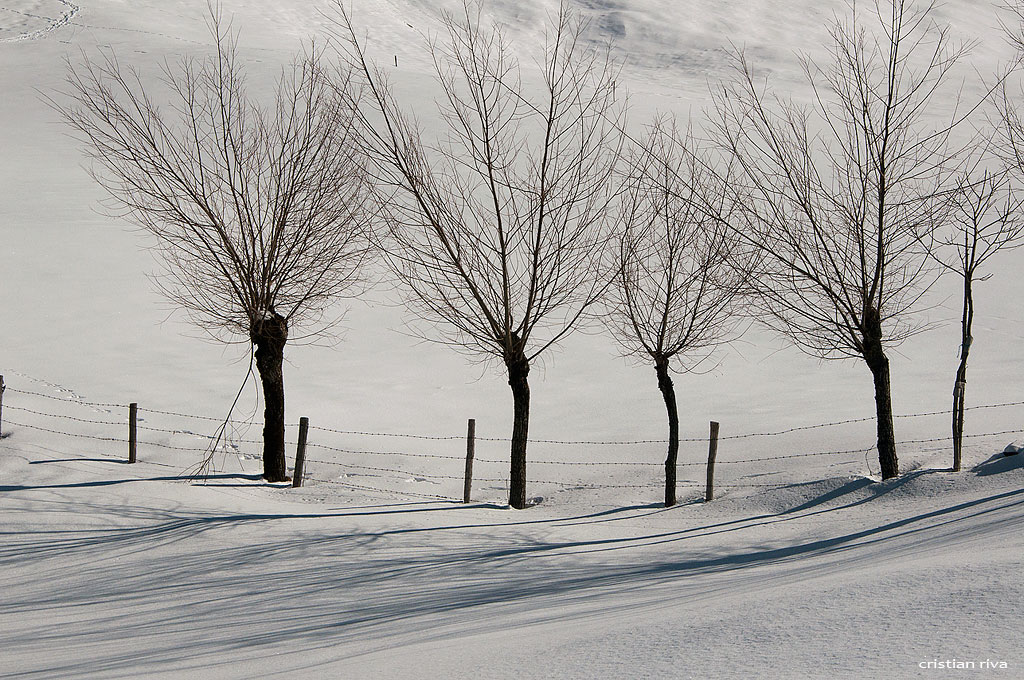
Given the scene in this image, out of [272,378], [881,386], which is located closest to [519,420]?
[272,378]

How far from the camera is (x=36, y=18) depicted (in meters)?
50.6

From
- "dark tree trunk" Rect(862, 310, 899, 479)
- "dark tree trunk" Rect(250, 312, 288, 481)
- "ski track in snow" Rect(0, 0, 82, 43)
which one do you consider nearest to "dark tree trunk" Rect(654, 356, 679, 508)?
"dark tree trunk" Rect(862, 310, 899, 479)

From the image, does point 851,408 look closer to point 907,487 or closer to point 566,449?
point 566,449

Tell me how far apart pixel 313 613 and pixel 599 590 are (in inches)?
82.0

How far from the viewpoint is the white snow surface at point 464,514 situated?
171 inches

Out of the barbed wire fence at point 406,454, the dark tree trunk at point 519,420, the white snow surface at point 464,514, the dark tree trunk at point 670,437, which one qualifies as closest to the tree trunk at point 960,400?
the white snow surface at point 464,514

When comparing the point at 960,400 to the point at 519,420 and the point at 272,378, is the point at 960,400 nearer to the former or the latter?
the point at 519,420

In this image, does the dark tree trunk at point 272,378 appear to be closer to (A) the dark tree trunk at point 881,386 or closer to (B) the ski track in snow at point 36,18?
(A) the dark tree trunk at point 881,386

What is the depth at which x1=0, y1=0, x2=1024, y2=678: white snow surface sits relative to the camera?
4.35 metres

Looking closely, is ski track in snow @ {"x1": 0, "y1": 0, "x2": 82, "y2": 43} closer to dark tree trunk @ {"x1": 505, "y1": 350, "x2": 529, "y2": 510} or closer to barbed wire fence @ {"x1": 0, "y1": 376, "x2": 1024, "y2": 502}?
barbed wire fence @ {"x1": 0, "y1": 376, "x2": 1024, "y2": 502}
